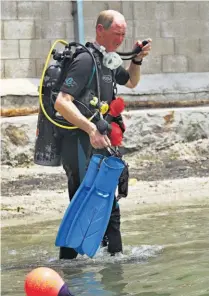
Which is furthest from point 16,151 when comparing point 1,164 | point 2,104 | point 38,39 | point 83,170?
point 83,170

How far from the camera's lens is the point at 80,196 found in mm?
4582

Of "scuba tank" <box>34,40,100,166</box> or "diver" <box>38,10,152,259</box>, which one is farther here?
"scuba tank" <box>34,40,100,166</box>

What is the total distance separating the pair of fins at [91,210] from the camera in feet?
14.8

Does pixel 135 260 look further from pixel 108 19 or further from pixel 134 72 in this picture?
pixel 108 19

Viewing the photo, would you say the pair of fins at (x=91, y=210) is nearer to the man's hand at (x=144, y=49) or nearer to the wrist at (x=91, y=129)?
the wrist at (x=91, y=129)

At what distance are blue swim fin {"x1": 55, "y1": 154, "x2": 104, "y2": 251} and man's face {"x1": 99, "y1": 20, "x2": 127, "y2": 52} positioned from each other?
2.34ft

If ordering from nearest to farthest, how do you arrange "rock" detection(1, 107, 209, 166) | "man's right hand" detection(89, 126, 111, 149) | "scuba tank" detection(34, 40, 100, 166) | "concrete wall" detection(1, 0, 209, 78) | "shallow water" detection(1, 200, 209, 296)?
"shallow water" detection(1, 200, 209, 296) < "man's right hand" detection(89, 126, 111, 149) < "scuba tank" detection(34, 40, 100, 166) < "rock" detection(1, 107, 209, 166) < "concrete wall" detection(1, 0, 209, 78)

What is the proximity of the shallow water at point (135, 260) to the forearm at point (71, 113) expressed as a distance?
0.84m

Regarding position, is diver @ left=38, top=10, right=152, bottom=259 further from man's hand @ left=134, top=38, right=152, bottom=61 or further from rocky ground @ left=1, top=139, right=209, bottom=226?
rocky ground @ left=1, top=139, right=209, bottom=226

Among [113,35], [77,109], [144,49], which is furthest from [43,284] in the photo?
[144,49]

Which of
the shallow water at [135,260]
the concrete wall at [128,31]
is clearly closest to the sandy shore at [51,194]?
the shallow water at [135,260]

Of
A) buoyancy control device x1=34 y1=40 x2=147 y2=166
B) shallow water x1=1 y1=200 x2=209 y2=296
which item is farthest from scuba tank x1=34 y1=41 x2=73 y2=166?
shallow water x1=1 y1=200 x2=209 y2=296

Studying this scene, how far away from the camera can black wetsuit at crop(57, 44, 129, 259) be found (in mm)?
4609

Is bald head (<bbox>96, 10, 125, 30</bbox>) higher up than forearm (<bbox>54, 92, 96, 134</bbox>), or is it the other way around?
bald head (<bbox>96, 10, 125, 30</bbox>)
